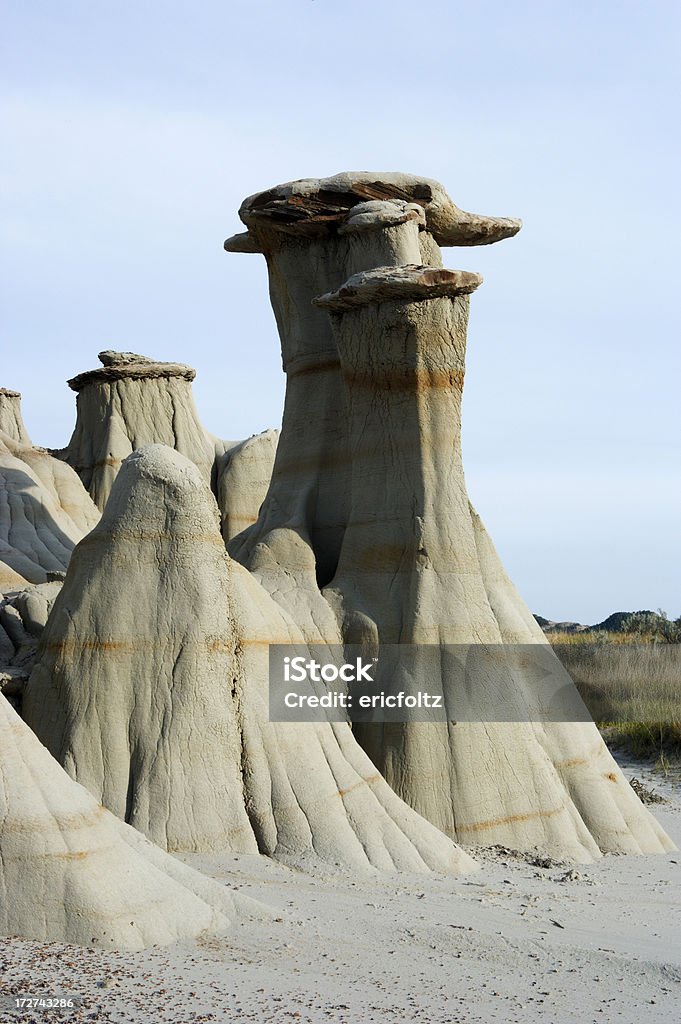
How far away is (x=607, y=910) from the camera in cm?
946

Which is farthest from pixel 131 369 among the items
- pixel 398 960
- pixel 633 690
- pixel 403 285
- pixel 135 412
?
pixel 398 960

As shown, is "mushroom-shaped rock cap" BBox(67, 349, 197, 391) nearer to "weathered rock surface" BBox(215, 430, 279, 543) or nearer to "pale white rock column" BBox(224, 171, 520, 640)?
"weathered rock surface" BBox(215, 430, 279, 543)

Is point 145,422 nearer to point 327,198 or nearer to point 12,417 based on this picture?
point 12,417

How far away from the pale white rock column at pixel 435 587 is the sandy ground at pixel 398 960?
3.15 feet

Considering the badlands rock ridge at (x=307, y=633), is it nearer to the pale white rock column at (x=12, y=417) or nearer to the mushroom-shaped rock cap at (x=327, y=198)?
the mushroom-shaped rock cap at (x=327, y=198)

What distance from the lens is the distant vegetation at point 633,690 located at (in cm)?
1923

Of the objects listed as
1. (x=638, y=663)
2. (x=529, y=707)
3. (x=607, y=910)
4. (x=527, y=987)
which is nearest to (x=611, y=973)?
(x=527, y=987)

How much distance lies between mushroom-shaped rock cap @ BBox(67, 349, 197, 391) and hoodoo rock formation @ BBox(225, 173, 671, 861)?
35.1 feet

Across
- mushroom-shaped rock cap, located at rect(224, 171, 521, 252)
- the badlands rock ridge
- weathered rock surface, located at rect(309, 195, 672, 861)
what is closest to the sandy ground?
the badlands rock ridge

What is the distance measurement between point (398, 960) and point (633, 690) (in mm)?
16522

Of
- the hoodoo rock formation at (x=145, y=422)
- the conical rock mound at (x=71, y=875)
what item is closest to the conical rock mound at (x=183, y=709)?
the conical rock mound at (x=71, y=875)

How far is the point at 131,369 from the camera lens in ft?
77.4

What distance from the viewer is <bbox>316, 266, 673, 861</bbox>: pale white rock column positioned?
10.9 meters

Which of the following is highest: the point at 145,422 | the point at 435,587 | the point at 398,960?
the point at 145,422
